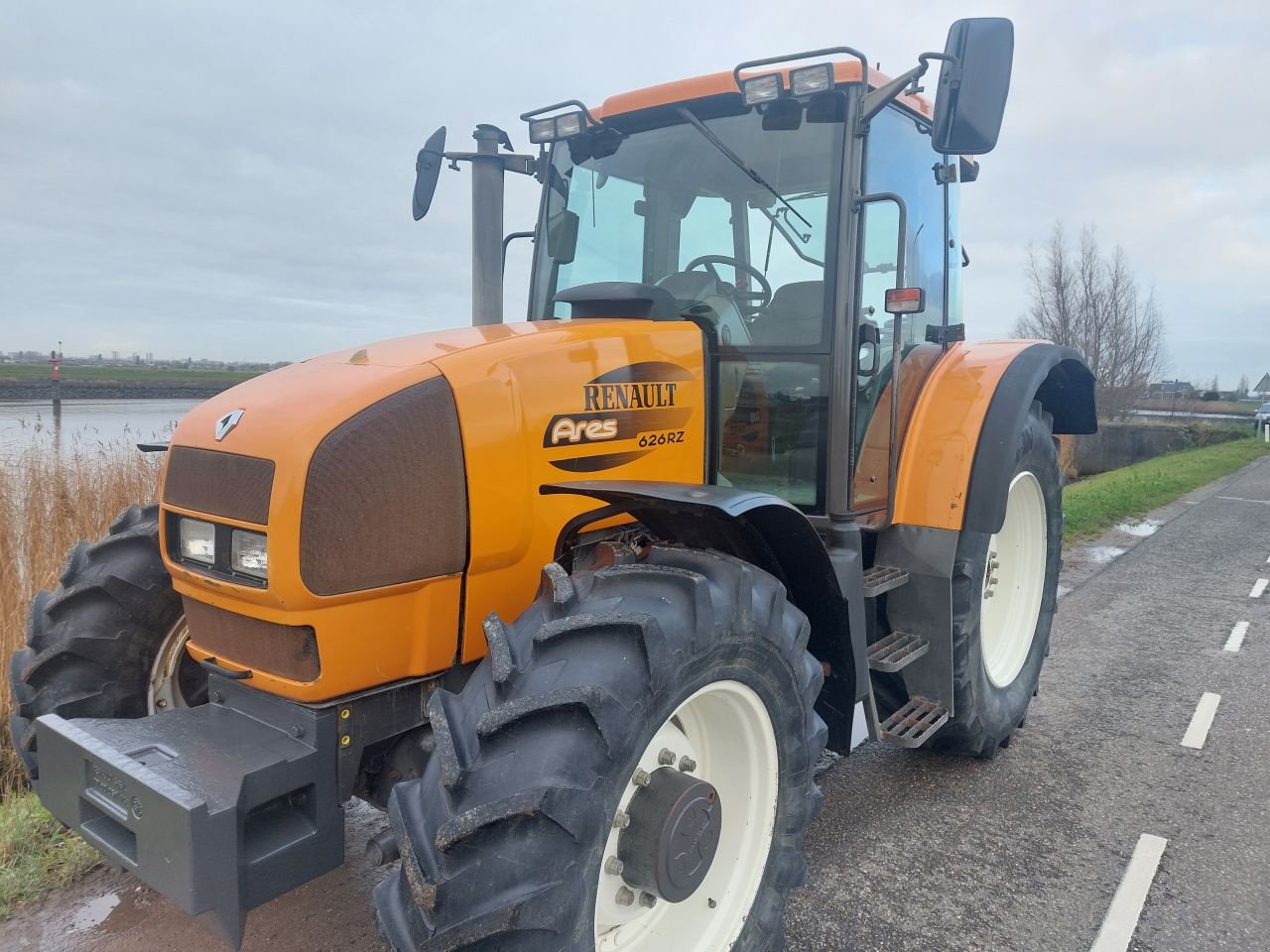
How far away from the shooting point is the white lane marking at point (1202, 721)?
13.7ft

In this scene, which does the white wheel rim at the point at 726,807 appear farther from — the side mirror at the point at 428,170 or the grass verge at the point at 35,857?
the side mirror at the point at 428,170

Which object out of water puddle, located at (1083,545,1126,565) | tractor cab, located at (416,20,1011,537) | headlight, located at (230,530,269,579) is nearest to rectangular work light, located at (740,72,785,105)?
tractor cab, located at (416,20,1011,537)

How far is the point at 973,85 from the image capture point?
2602 millimetres

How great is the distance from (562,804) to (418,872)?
0.30 meters

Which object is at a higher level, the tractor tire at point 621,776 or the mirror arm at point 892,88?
the mirror arm at point 892,88

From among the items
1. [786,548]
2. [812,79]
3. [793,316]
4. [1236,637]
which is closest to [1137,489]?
[1236,637]

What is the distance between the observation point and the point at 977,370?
372 cm

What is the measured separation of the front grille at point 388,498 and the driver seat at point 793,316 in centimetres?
124

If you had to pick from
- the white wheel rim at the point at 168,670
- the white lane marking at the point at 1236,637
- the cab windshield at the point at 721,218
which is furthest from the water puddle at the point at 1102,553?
the white wheel rim at the point at 168,670

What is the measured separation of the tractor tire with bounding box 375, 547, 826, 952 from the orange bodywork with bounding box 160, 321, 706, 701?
0.31 m

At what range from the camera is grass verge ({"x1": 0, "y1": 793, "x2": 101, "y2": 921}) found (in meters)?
2.91

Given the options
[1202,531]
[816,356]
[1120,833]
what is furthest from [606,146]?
[1202,531]

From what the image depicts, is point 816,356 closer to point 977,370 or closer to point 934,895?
point 977,370

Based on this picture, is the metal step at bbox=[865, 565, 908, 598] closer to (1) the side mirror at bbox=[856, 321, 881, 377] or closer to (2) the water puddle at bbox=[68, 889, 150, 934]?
(1) the side mirror at bbox=[856, 321, 881, 377]
